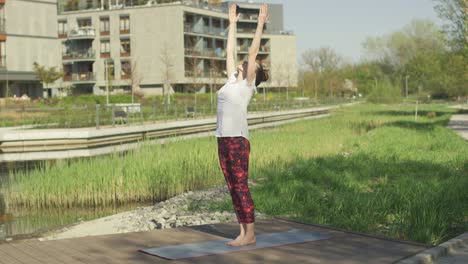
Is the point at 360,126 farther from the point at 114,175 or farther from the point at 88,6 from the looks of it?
the point at 88,6

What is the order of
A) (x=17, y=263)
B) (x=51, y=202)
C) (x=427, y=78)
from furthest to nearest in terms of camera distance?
(x=427, y=78), (x=51, y=202), (x=17, y=263)

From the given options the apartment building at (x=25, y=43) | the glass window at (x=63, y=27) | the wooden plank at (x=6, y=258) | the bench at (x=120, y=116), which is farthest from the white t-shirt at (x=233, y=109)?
the glass window at (x=63, y=27)

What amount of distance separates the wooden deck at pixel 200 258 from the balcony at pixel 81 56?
200 ft

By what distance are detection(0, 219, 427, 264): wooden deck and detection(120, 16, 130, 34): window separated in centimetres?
6038

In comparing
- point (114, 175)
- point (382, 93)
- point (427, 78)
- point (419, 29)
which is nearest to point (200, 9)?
point (382, 93)

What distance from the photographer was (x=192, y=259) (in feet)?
17.5

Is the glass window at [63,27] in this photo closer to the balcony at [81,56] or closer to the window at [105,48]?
the balcony at [81,56]

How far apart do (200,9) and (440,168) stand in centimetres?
5896

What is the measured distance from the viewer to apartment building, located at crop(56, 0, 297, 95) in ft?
207

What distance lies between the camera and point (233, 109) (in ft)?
18.5

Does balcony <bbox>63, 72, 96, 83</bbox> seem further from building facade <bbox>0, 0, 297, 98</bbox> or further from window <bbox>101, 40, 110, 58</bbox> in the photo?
window <bbox>101, 40, 110, 58</bbox>

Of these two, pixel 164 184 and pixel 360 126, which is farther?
pixel 360 126

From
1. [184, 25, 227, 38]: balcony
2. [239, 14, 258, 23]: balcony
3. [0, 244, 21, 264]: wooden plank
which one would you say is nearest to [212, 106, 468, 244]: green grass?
[0, 244, 21, 264]: wooden plank

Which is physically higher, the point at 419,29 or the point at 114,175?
the point at 419,29
